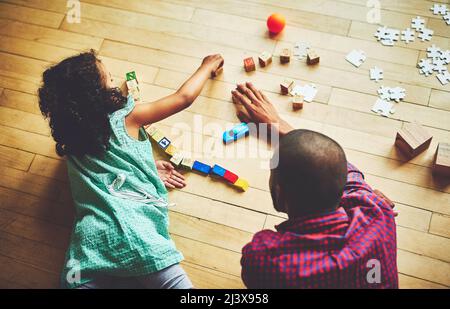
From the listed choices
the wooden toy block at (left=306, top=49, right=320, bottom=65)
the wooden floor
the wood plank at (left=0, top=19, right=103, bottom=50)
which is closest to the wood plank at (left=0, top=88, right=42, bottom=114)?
the wooden floor

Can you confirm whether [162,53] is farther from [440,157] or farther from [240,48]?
[440,157]

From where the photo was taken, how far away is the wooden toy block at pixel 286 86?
196 cm

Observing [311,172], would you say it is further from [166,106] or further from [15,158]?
[15,158]

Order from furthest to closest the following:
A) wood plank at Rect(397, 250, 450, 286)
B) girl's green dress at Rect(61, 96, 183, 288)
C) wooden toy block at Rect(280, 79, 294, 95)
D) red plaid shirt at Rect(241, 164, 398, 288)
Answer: wooden toy block at Rect(280, 79, 294, 95)
wood plank at Rect(397, 250, 450, 286)
girl's green dress at Rect(61, 96, 183, 288)
red plaid shirt at Rect(241, 164, 398, 288)

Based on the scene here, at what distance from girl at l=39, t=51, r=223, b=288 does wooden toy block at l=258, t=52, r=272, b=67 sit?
685 mm

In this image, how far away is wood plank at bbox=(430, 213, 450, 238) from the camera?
1.71m

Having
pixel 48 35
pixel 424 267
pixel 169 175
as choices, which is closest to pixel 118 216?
pixel 169 175

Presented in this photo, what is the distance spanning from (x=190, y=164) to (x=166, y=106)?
0.29m

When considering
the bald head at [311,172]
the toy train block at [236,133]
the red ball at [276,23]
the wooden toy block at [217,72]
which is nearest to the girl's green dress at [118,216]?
the toy train block at [236,133]

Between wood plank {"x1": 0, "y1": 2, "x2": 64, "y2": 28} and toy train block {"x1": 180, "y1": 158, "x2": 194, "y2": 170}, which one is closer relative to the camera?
toy train block {"x1": 180, "y1": 158, "x2": 194, "y2": 170}

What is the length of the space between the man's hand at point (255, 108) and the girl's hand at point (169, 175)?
1.33 feet

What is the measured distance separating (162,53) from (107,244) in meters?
1.08

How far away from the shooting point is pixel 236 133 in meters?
1.92

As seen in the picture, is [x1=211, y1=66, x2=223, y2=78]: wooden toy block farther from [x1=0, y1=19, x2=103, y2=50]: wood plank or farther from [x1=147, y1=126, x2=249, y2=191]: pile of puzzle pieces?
[x1=0, y1=19, x2=103, y2=50]: wood plank
